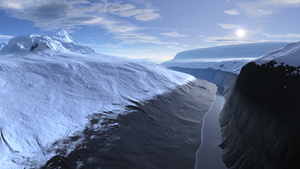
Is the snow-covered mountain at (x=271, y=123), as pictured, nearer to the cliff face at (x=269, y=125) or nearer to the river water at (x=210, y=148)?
the cliff face at (x=269, y=125)

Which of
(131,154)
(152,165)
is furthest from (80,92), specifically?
(152,165)

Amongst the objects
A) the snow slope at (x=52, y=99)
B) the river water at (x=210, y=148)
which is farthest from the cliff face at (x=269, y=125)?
the snow slope at (x=52, y=99)

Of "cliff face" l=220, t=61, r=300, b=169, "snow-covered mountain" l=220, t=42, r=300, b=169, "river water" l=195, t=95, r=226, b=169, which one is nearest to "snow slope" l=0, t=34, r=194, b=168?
"river water" l=195, t=95, r=226, b=169

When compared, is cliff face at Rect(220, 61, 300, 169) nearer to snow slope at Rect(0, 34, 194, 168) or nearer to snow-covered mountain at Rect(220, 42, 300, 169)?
snow-covered mountain at Rect(220, 42, 300, 169)

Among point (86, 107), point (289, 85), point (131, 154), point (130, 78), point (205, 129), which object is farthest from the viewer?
point (130, 78)

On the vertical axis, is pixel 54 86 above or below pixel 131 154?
above

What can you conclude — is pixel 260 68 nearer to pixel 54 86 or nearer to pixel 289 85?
pixel 289 85

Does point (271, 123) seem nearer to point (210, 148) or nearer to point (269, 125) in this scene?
point (269, 125)

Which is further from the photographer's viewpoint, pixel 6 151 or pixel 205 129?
pixel 205 129
